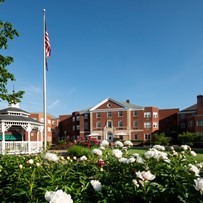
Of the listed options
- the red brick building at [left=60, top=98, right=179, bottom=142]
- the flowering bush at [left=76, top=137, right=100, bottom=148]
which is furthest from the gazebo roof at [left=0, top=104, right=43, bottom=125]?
the red brick building at [left=60, top=98, right=179, bottom=142]

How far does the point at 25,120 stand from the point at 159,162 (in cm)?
2025

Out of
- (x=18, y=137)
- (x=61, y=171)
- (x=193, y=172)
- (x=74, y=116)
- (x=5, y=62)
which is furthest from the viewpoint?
(x=74, y=116)

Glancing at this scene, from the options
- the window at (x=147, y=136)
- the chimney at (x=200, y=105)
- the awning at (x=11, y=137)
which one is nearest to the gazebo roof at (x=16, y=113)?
the awning at (x=11, y=137)

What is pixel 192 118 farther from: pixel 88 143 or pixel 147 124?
pixel 88 143

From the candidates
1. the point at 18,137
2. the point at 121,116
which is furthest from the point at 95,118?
the point at 18,137

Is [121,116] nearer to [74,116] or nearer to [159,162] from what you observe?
[74,116]

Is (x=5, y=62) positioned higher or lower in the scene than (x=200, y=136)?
higher

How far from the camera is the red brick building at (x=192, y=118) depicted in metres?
46.5

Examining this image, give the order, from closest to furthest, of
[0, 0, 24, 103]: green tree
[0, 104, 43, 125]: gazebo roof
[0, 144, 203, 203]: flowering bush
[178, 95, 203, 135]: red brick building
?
1. [0, 144, 203, 203]: flowering bush
2. [0, 0, 24, 103]: green tree
3. [0, 104, 43, 125]: gazebo roof
4. [178, 95, 203, 135]: red brick building

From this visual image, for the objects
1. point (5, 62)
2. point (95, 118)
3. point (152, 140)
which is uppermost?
point (5, 62)

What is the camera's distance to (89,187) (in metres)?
3.02

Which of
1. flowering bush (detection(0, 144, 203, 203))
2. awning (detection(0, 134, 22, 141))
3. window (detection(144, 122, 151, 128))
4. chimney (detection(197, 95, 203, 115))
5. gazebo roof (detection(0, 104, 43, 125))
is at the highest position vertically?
chimney (detection(197, 95, 203, 115))

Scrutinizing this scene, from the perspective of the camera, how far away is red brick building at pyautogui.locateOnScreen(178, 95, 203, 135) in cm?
4647

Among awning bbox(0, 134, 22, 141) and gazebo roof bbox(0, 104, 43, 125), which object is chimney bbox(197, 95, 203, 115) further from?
awning bbox(0, 134, 22, 141)
